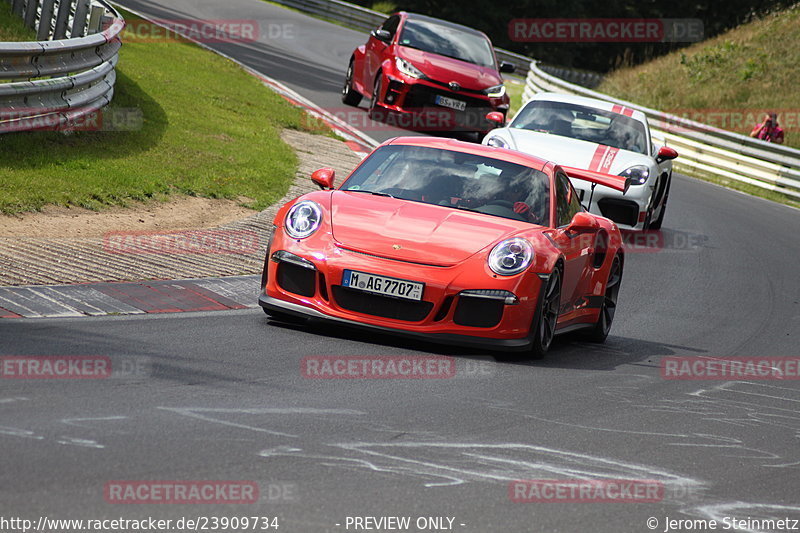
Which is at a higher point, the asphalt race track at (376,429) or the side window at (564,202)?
the side window at (564,202)

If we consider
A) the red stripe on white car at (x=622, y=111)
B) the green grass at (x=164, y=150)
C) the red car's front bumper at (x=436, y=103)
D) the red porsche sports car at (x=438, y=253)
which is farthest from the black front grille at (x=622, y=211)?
the red car's front bumper at (x=436, y=103)

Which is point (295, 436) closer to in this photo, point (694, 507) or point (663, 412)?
point (694, 507)

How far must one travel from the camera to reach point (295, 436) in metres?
5.60

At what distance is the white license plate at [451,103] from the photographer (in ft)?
66.6

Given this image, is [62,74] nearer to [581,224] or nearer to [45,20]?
[45,20]

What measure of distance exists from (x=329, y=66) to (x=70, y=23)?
42.3ft

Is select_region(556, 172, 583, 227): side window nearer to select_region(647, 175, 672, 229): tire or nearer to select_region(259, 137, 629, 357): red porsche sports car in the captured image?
select_region(259, 137, 629, 357): red porsche sports car

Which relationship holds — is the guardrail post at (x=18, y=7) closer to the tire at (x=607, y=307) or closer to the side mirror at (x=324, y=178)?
the side mirror at (x=324, y=178)

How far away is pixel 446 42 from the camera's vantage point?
70.3ft

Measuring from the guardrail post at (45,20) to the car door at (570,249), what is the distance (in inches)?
425

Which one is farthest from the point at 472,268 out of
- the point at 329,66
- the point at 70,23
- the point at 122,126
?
the point at 329,66

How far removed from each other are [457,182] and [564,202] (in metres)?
0.86

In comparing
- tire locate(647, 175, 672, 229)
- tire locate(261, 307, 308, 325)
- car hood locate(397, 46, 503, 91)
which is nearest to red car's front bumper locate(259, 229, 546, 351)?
tire locate(261, 307, 308, 325)

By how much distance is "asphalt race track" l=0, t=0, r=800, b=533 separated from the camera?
4820 mm
